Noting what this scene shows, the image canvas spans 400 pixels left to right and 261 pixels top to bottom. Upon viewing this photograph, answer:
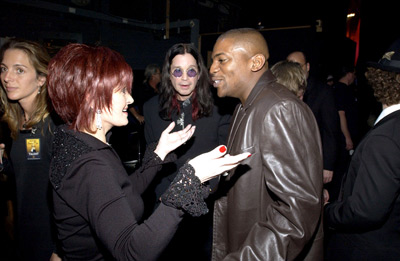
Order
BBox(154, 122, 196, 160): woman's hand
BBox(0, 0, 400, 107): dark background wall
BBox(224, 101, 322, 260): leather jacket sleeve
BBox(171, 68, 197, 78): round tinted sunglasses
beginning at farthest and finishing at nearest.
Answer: BBox(0, 0, 400, 107): dark background wall < BBox(171, 68, 197, 78): round tinted sunglasses < BBox(154, 122, 196, 160): woman's hand < BBox(224, 101, 322, 260): leather jacket sleeve


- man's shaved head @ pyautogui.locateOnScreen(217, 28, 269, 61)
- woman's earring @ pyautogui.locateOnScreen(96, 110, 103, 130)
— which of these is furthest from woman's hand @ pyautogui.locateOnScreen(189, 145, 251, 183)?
man's shaved head @ pyautogui.locateOnScreen(217, 28, 269, 61)

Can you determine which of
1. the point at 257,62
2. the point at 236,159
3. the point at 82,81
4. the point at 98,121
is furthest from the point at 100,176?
the point at 257,62

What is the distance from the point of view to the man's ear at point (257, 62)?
5.47 feet

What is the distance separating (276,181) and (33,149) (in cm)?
196

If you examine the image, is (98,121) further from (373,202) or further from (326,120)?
(326,120)

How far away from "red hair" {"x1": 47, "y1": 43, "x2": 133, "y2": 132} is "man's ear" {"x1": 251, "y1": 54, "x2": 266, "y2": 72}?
2.74ft

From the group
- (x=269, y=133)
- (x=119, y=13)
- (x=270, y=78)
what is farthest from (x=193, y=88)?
(x=119, y=13)

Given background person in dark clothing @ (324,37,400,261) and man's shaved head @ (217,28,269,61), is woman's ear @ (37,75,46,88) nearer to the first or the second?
man's shaved head @ (217,28,269,61)

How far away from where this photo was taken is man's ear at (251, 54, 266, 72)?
65.6 inches

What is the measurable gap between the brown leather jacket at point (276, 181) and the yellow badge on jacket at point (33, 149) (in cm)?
163

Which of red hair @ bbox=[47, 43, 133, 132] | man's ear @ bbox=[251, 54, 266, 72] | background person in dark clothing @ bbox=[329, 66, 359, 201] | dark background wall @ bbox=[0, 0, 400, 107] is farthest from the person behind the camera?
dark background wall @ bbox=[0, 0, 400, 107]

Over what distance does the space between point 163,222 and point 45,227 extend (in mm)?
1559

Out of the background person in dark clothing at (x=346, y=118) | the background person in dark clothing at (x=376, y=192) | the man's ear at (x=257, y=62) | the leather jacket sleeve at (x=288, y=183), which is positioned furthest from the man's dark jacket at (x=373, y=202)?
the background person in dark clothing at (x=346, y=118)

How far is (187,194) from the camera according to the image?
112 centimetres
